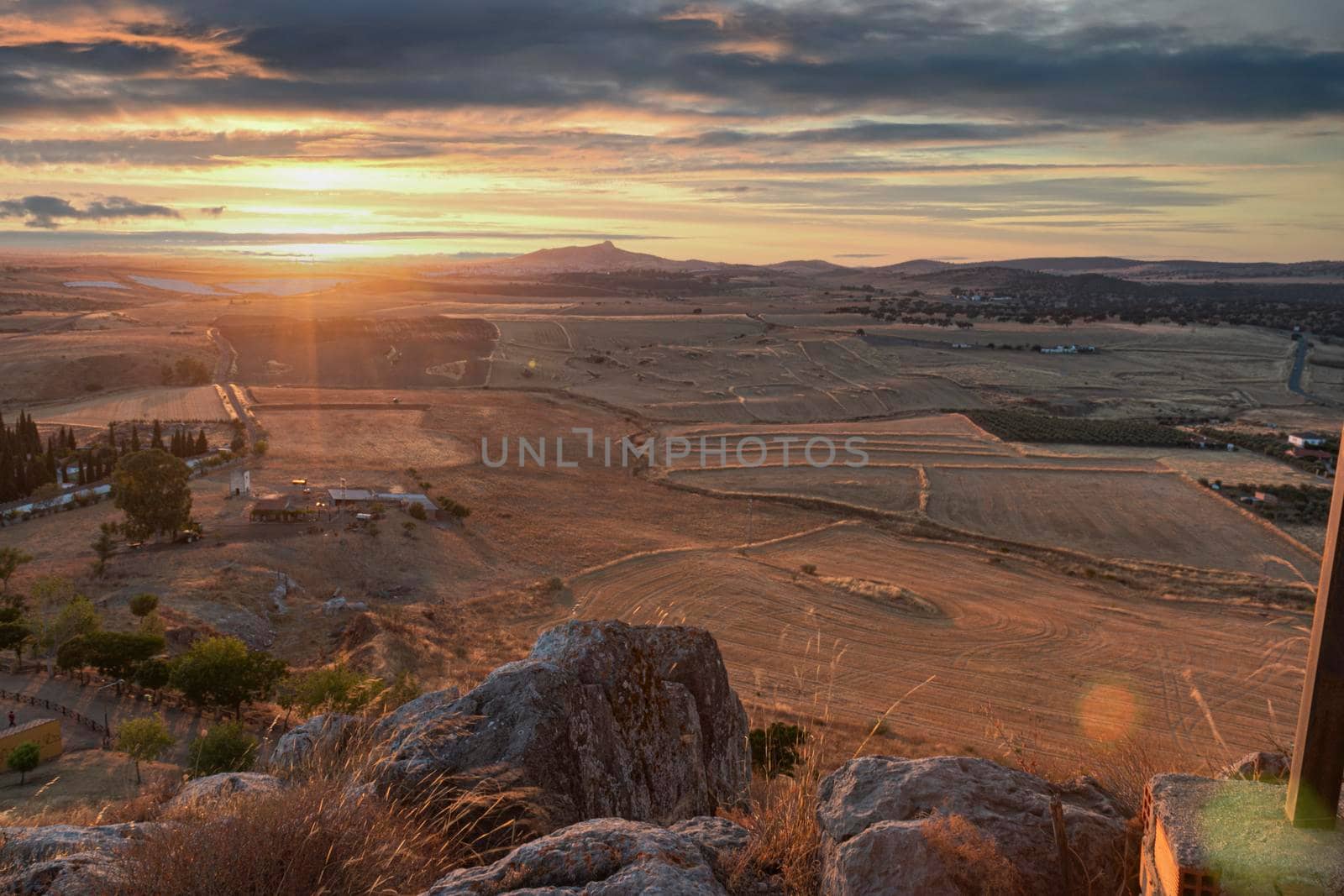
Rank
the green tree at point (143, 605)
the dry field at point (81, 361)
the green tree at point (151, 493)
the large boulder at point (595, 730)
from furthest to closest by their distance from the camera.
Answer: the dry field at point (81, 361) → the green tree at point (151, 493) → the green tree at point (143, 605) → the large boulder at point (595, 730)

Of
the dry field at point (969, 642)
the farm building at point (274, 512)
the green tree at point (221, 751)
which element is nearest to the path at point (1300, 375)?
the dry field at point (969, 642)

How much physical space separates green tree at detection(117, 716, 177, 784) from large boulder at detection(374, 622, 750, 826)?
393 inches

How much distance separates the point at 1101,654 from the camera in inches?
1091

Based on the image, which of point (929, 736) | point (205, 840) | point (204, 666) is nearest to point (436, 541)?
point (204, 666)

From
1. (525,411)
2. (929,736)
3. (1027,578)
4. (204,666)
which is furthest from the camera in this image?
(525,411)

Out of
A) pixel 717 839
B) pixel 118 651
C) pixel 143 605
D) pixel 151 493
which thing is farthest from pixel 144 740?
pixel 151 493

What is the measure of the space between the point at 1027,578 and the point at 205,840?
35898mm

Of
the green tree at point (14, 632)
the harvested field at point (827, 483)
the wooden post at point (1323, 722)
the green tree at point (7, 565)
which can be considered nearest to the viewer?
the wooden post at point (1323, 722)

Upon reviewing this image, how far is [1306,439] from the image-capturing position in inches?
2429

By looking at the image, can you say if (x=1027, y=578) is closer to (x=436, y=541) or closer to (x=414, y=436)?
(x=436, y=541)

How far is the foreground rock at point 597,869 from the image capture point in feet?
12.6

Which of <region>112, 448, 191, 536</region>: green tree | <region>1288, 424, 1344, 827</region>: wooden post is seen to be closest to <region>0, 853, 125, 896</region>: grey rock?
<region>1288, 424, 1344, 827</region>: wooden post

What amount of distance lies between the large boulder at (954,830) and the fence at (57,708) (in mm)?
17938

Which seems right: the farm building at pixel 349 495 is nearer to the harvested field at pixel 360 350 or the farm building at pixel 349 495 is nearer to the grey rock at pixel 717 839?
the grey rock at pixel 717 839
